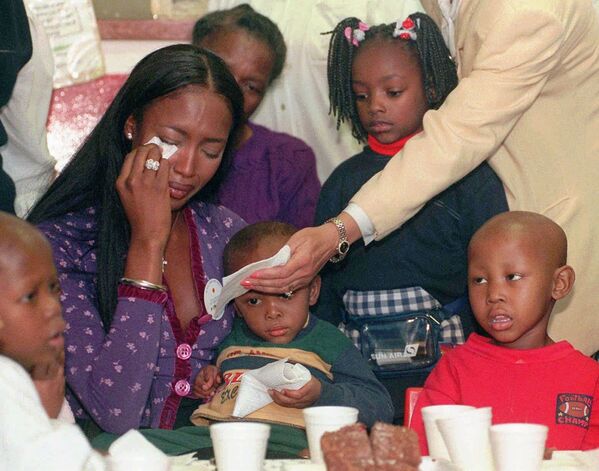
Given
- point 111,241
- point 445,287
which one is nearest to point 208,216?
point 111,241

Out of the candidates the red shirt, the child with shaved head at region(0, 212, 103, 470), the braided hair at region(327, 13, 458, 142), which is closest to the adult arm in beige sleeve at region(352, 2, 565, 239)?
the braided hair at region(327, 13, 458, 142)

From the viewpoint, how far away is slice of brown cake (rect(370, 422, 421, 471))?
1.45 metres

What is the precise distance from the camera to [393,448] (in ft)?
4.78

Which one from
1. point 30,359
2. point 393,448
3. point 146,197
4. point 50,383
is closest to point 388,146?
point 146,197

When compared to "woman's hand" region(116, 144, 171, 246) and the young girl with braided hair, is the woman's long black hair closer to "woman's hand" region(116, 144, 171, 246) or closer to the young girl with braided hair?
"woman's hand" region(116, 144, 171, 246)

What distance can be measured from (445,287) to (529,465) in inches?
53.5

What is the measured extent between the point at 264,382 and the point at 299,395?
0.34 feet

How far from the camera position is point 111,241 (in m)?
2.48

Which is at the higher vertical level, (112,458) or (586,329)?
(112,458)

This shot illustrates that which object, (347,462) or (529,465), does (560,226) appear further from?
(347,462)

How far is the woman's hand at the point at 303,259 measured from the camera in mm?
2479

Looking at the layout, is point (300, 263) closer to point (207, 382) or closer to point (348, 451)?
A: point (207, 382)

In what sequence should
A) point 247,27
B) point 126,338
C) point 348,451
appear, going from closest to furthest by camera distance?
point 348,451, point 126,338, point 247,27

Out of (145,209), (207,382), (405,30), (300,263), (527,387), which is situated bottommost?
(207,382)
